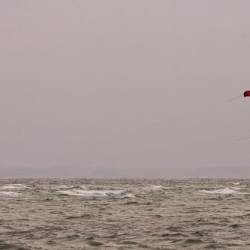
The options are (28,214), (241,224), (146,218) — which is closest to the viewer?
(241,224)

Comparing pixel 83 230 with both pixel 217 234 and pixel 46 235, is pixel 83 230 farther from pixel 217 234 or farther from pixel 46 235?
pixel 217 234

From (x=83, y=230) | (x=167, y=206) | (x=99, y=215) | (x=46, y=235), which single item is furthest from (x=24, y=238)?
(x=167, y=206)

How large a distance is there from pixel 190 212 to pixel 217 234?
15807mm

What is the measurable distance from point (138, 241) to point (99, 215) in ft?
50.8

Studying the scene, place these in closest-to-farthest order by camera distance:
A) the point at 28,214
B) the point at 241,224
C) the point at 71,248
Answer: the point at 71,248 < the point at 241,224 < the point at 28,214

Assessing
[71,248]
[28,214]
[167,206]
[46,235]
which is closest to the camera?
[71,248]

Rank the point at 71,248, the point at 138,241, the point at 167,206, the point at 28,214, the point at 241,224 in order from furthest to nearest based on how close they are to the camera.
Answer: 1. the point at 167,206
2. the point at 28,214
3. the point at 241,224
4. the point at 138,241
5. the point at 71,248

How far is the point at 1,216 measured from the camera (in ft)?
157

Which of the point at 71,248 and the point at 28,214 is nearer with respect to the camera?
the point at 71,248

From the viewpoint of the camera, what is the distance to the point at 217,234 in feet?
121

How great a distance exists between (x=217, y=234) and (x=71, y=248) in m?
9.63

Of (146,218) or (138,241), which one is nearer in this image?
(138,241)

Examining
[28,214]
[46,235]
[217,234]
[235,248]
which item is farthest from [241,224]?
[28,214]

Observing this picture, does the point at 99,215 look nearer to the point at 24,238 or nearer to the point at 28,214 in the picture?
the point at 28,214
